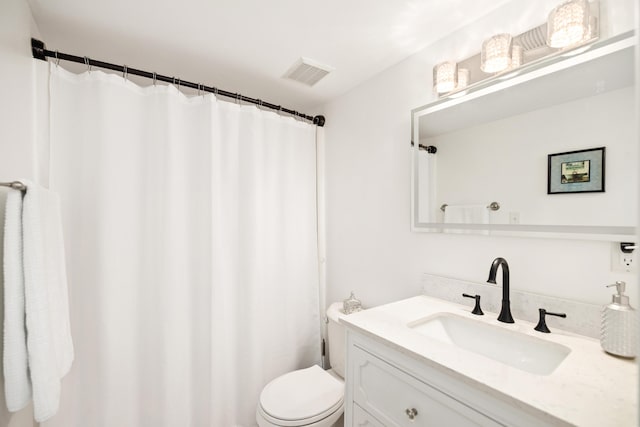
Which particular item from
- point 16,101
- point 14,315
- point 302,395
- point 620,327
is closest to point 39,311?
point 14,315

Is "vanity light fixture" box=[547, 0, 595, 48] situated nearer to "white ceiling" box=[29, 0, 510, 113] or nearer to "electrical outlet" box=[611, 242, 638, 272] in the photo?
"white ceiling" box=[29, 0, 510, 113]

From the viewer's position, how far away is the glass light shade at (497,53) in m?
1.10

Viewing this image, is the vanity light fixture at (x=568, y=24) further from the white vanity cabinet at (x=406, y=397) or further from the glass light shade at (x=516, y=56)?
the white vanity cabinet at (x=406, y=397)

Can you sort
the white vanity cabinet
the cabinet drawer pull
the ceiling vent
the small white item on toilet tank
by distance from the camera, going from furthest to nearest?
1. the small white item on toilet tank
2. the ceiling vent
3. the cabinet drawer pull
4. the white vanity cabinet

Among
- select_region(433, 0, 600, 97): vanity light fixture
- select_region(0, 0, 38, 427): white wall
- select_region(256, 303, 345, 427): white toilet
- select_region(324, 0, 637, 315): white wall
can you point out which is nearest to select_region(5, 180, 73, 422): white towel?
select_region(0, 0, 38, 427): white wall

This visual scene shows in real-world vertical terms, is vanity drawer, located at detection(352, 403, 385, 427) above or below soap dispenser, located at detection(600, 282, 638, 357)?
below

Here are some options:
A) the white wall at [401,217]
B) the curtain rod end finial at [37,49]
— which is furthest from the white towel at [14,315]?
the white wall at [401,217]

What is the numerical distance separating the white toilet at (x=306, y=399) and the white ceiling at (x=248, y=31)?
5.21ft

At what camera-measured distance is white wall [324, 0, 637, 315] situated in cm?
97

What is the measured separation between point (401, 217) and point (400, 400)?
94 centimetres

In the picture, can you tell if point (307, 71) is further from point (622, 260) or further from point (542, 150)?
point (622, 260)

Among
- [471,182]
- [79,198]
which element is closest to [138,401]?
[79,198]

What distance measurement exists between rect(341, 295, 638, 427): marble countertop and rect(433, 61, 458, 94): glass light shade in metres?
1.08

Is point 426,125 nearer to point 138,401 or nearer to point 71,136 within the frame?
point 71,136
